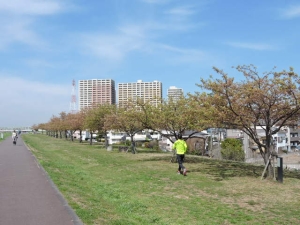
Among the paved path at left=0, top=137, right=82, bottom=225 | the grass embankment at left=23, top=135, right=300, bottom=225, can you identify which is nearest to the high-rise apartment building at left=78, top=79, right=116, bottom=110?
the grass embankment at left=23, top=135, right=300, bottom=225

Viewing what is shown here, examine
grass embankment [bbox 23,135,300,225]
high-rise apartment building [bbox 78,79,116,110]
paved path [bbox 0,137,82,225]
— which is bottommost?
grass embankment [bbox 23,135,300,225]

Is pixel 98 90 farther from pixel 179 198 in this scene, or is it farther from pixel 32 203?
pixel 32 203

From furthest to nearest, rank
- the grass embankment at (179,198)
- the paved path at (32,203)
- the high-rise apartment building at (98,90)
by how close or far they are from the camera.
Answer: the high-rise apartment building at (98,90) → the grass embankment at (179,198) → the paved path at (32,203)

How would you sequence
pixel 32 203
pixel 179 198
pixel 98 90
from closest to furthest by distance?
pixel 32 203, pixel 179 198, pixel 98 90

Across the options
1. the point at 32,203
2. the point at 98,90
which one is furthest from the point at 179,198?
the point at 98,90

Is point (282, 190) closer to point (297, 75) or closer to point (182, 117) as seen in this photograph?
point (297, 75)

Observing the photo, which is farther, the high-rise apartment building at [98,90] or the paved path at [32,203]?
the high-rise apartment building at [98,90]

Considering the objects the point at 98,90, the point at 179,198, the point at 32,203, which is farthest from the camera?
the point at 98,90

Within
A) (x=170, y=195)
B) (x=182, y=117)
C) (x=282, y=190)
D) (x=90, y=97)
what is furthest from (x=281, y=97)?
(x=90, y=97)

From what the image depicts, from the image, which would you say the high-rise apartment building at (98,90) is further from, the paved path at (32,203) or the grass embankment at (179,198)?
the paved path at (32,203)

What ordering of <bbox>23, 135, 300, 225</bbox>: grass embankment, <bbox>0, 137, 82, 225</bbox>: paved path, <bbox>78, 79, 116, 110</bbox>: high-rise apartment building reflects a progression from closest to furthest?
<bbox>0, 137, 82, 225</bbox>: paved path
<bbox>23, 135, 300, 225</bbox>: grass embankment
<bbox>78, 79, 116, 110</bbox>: high-rise apartment building

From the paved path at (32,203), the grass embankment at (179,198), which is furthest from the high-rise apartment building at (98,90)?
the paved path at (32,203)

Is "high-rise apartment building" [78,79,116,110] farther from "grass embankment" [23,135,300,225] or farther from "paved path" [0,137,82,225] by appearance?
"paved path" [0,137,82,225]

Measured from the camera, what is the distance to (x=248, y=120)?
12.9 m
